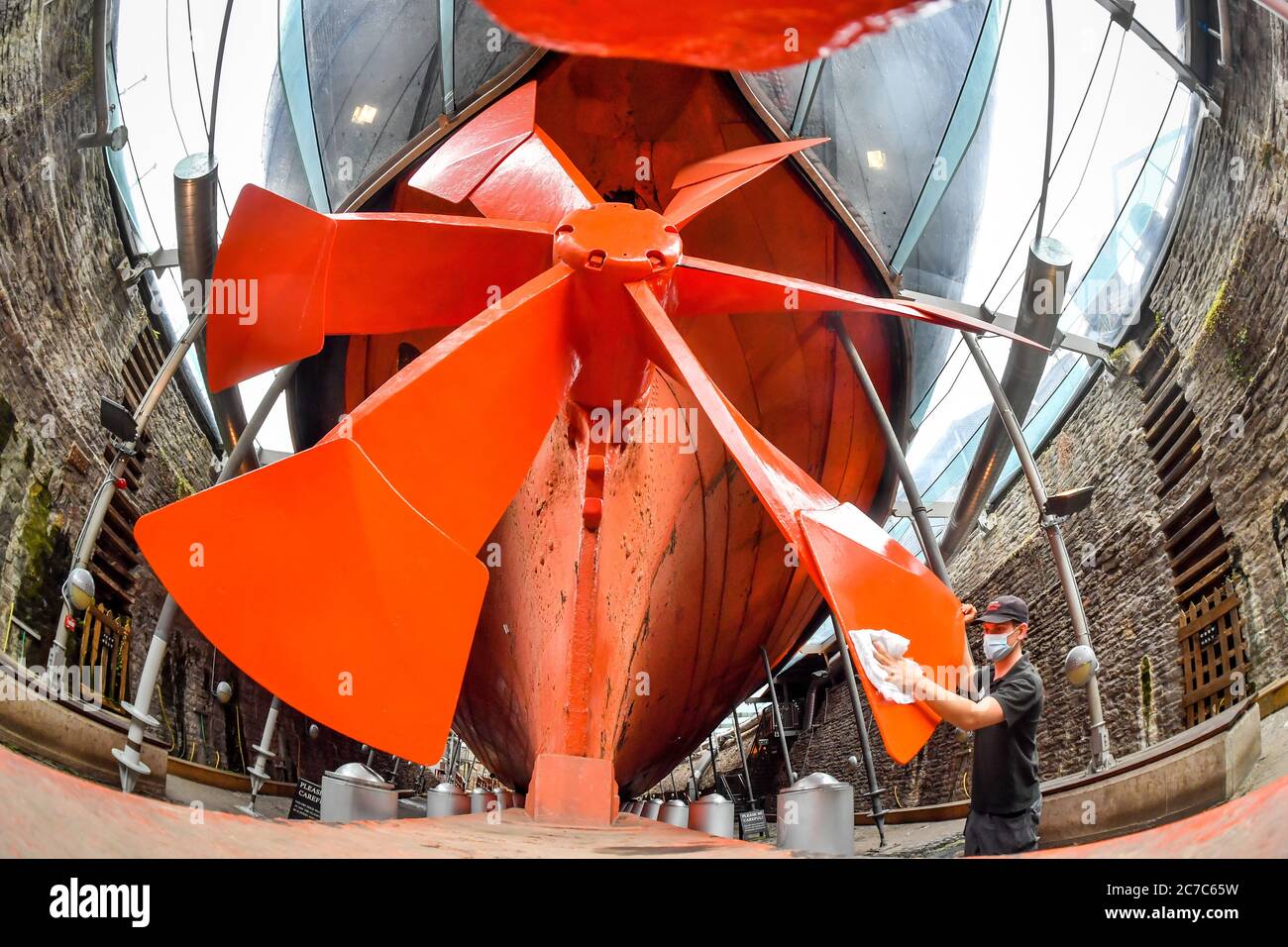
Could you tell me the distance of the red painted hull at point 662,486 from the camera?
4809 mm

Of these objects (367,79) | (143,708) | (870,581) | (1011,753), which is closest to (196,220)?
(367,79)

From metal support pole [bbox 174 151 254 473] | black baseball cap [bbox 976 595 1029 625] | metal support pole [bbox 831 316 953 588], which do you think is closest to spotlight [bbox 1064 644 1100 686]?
black baseball cap [bbox 976 595 1029 625]

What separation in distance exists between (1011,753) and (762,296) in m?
2.53

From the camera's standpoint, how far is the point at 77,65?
684cm

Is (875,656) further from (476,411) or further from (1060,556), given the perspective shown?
(1060,556)

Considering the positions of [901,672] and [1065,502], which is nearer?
[901,672]

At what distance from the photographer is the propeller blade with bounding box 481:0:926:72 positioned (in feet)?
11.7

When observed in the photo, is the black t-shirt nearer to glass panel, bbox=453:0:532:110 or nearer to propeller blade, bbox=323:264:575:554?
propeller blade, bbox=323:264:575:554

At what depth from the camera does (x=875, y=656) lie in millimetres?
3018

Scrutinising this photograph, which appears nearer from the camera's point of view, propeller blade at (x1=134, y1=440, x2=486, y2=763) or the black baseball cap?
propeller blade at (x1=134, y1=440, x2=486, y2=763)

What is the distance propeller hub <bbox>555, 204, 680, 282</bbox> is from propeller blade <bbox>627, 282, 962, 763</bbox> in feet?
3.47

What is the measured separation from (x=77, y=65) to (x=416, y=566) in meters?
6.08
